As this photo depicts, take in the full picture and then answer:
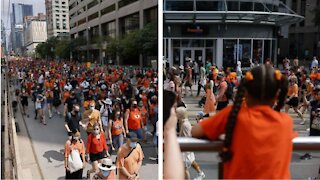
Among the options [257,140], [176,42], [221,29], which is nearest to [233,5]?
[221,29]

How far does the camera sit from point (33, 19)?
9.38ft

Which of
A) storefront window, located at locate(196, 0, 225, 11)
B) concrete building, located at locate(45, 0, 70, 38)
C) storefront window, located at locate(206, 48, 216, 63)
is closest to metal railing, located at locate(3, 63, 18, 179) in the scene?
concrete building, located at locate(45, 0, 70, 38)

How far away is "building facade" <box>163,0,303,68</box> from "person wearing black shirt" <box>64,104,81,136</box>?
27.8ft

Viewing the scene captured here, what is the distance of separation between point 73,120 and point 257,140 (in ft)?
10.2

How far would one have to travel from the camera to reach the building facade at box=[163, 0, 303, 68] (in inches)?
483

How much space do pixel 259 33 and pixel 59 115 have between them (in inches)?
416

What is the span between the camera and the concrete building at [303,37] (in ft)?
73.7

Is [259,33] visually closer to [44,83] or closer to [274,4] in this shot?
[274,4]

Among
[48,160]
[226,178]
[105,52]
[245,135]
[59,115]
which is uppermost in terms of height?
[105,52]

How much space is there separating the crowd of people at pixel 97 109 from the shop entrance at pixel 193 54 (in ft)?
26.3

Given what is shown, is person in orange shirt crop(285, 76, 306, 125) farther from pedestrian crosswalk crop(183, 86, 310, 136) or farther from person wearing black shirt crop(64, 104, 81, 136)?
person wearing black shirt crop(64, 104, 81, 136)

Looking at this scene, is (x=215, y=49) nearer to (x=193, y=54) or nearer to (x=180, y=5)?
(x=193, y=54)

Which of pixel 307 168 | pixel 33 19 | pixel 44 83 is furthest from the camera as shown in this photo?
pixel 44 83

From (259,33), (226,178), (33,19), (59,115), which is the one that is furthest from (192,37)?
(226,178)
